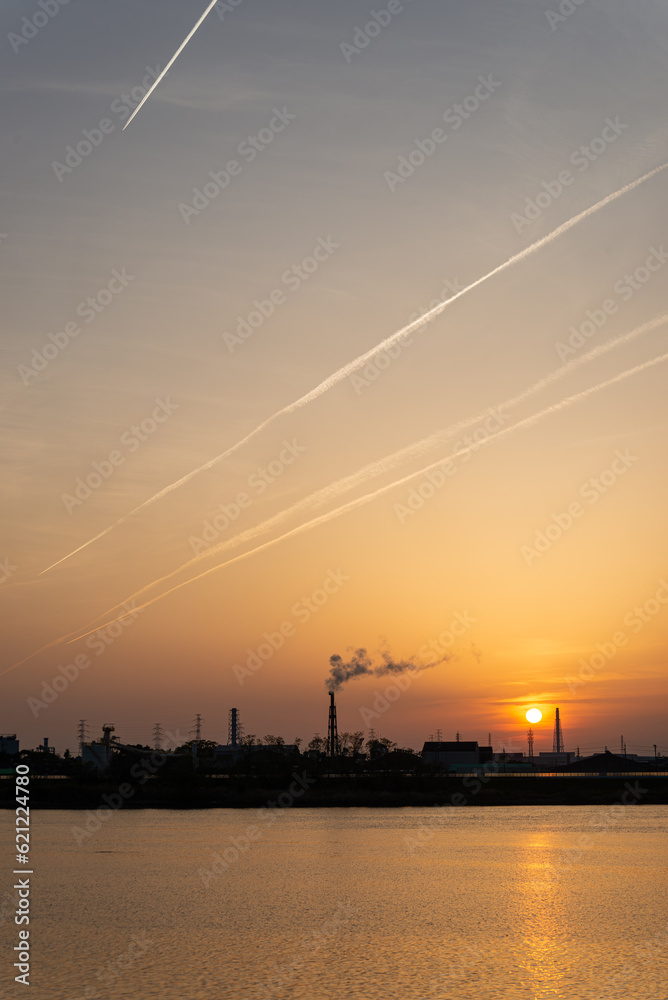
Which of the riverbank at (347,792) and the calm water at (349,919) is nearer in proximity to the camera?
the calm water at (349,919)

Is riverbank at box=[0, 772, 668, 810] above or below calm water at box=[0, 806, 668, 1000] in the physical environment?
below

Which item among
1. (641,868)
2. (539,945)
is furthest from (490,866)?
(539,945)

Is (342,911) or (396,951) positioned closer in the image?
(396,951)

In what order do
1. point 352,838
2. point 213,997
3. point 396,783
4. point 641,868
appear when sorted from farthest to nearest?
point 396,783, point 352,838, point 641,868, point 213,997

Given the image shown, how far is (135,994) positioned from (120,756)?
171m

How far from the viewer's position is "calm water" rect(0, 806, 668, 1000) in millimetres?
33844

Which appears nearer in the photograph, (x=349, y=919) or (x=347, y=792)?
(x=349, y=919)

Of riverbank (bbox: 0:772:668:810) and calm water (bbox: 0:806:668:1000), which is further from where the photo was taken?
riverbank (bbox: 0:772:668:810)

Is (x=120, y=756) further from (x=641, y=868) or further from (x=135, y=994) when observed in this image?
(x=135, y=994)

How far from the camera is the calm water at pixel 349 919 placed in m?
33.8

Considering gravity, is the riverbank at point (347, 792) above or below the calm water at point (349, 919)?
below

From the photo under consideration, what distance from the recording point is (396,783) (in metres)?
170

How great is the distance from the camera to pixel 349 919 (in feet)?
154

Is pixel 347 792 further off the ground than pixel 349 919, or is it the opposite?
pixel 349 919
